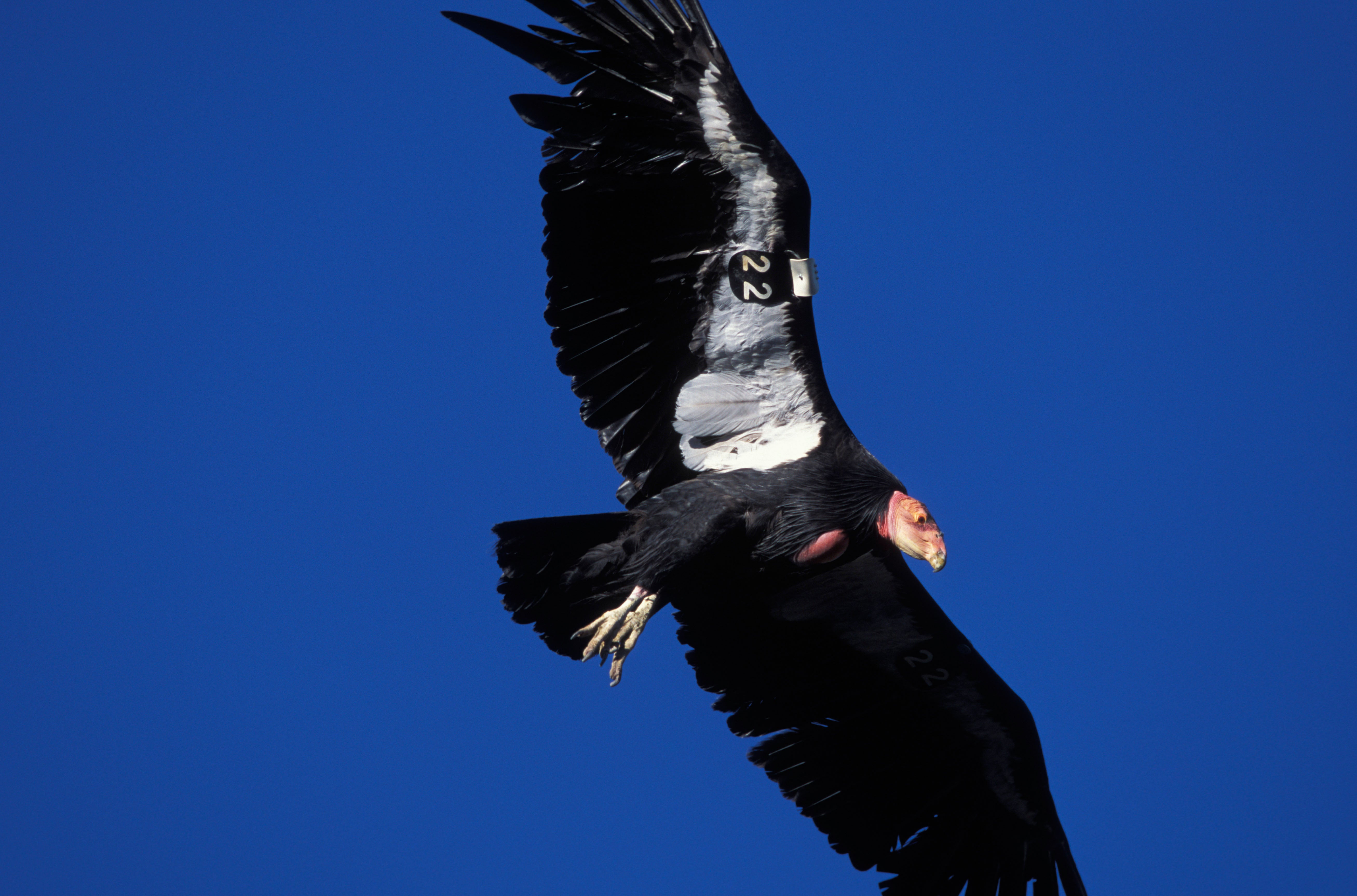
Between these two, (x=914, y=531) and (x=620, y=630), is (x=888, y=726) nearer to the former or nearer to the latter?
(x=914, y=531)

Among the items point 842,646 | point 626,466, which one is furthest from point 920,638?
point 626,466

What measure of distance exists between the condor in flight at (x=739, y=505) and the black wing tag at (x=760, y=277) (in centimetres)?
1

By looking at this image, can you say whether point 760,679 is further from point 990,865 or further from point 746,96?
point 746,96

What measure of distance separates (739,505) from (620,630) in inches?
36.8

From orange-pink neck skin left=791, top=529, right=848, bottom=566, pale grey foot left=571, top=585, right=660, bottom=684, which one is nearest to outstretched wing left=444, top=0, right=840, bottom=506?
orange-pink neck skin left=791, top=529, right=848, bottom=566

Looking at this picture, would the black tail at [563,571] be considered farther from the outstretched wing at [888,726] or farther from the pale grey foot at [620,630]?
the outstretched wing at [888,726]

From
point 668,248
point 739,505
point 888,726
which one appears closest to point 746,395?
point 739,505

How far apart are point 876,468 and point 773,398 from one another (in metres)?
0.70

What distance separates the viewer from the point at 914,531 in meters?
6.75

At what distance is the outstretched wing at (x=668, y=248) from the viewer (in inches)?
254

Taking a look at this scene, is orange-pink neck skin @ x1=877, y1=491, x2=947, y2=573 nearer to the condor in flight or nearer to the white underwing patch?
the condor in flight

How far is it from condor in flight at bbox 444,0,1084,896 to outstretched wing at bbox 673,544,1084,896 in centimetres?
1

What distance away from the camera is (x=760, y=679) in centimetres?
783

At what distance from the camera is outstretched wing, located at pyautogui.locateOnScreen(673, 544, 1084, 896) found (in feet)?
25.4
